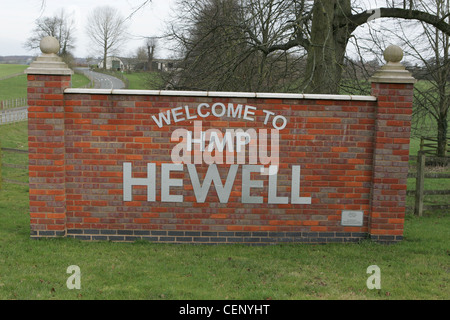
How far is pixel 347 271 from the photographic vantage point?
246 inches

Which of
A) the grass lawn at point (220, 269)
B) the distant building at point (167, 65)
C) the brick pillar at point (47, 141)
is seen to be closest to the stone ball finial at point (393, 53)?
the grass lawn at point (220, 269)

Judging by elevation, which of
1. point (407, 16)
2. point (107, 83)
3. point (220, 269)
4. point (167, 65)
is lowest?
point (220, 269)

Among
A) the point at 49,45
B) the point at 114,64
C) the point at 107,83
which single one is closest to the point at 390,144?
the point at 49,45

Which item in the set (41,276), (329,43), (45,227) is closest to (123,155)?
(45,227)

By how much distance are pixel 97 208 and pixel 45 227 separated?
31.1 inches

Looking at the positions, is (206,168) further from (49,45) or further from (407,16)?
(407,16)

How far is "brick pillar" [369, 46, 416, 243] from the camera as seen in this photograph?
7352 millimetres

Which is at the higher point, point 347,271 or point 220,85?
point 220,85

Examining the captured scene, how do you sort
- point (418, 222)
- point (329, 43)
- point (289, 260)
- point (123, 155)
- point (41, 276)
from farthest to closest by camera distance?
1. point (329, 43)
2. point (418, 222)
3. point (123, 155)
4. point (289, 260)
5. point (41, 276)

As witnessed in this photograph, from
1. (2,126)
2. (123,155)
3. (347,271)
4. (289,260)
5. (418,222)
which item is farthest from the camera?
(2,126)

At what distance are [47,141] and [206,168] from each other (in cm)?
232

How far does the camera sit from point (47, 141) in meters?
7.29

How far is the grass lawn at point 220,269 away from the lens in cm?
539

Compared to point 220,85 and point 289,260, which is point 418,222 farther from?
point 220,85
